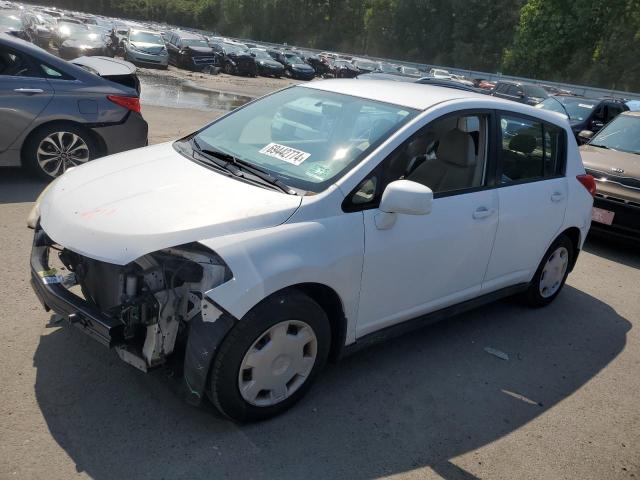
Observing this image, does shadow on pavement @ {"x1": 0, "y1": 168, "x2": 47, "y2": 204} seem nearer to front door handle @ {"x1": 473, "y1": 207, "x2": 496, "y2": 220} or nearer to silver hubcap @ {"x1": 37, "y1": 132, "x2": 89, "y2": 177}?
silver hubcap @ {"x1": 37, "y1": 132, "x2": 89, "y2": 177}

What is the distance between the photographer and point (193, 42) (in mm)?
30672

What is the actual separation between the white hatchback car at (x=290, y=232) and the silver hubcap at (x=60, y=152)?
2.42m

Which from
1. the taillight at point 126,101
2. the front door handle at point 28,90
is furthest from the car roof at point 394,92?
the front door handle at point 28,90

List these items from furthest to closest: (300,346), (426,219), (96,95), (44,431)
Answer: (96,95), (426,219), (300,346), (44,431)

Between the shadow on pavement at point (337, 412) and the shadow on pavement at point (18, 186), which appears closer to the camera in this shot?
the shadow on pavement at point (337, 412)

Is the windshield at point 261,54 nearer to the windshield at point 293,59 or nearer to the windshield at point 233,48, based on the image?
the windshield at point 233,48

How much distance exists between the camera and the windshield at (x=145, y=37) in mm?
27859

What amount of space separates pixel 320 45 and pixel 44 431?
8371cm

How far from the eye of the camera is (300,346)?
3.07 meters

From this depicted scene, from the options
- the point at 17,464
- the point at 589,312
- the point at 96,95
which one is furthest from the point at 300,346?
the point at 96,95

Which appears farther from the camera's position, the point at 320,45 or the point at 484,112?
the point at 320,45

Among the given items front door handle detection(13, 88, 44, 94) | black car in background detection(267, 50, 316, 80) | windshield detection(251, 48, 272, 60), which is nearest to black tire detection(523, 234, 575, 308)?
front door handle detection(13, 88, 44, 94)

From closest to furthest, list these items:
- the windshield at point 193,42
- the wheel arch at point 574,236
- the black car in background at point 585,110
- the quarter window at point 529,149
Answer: the quarter window at point 529,149 < the wheel arch at point 574,236 < the black car in background at point 585,110 < the windshield at point 193,42

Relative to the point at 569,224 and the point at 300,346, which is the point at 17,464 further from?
the point at 569,224
